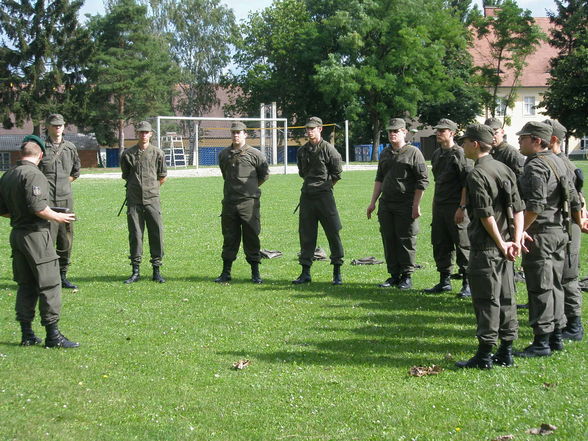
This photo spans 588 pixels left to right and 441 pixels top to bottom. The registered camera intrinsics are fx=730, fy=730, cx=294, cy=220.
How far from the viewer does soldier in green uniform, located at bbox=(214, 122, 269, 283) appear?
1110cm

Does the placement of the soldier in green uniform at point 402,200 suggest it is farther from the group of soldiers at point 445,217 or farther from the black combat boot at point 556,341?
the black combat boot at point 556,341

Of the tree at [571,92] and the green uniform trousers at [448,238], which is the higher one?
the tree at [571,92]

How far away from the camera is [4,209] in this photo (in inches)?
295

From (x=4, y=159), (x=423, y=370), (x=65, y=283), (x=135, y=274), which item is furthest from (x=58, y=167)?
(x=4, y=159)

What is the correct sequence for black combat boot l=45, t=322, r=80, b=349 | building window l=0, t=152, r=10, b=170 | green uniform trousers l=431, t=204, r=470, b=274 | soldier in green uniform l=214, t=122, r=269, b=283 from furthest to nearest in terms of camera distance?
building window l=0, t=152, r=10, b=170 → soldier in green uniform l=214, t=122, r=269, b=283 → green uniform trousers l=431, t=204, r=470, b=274 → black combat boot l=45, t=322, r=80, b=349

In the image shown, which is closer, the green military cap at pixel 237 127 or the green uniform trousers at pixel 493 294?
the green uniform trousers at pixel 493 294

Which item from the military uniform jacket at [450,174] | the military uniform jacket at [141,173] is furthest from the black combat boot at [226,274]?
the military uniform jacket at [450,174]

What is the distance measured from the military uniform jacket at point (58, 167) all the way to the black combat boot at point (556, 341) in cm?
699

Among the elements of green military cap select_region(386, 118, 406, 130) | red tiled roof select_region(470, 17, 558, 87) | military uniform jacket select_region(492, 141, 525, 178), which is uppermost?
red tiled roof select_region(470, 17, 558, 87)

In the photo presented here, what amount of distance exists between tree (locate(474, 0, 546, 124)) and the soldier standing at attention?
6376 centimetres

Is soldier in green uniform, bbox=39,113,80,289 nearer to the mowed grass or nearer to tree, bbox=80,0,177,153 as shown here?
the mowed grass

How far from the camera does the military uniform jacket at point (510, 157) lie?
9.12 meters

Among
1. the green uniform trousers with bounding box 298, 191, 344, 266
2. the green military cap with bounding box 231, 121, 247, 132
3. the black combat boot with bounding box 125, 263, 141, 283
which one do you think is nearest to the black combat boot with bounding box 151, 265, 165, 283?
the black combat boot with bounding box 125, 263, 141, 283

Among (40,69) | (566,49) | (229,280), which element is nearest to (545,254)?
(229,280)
